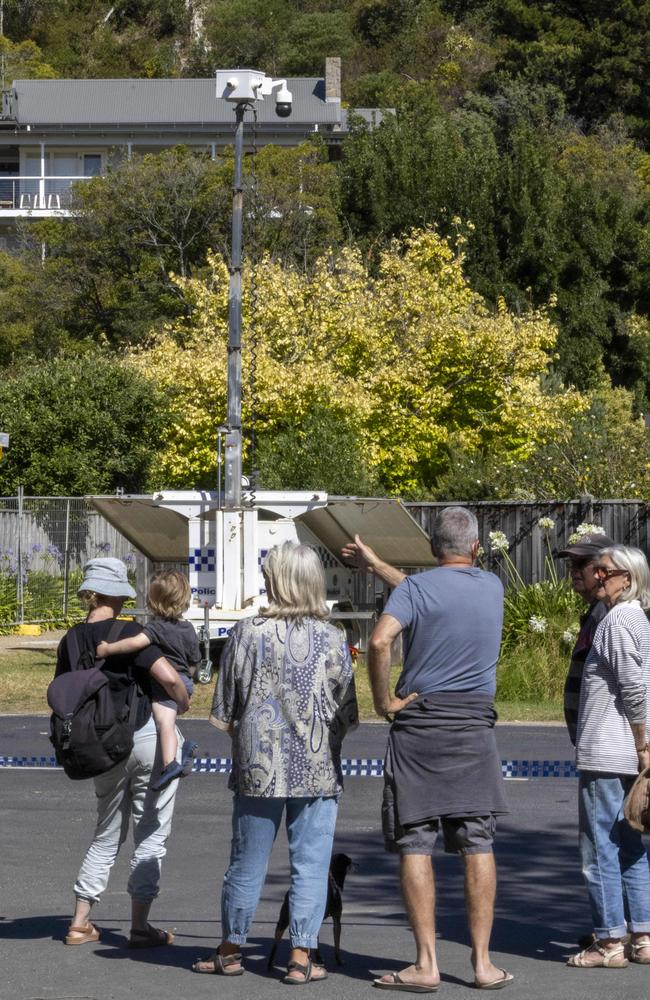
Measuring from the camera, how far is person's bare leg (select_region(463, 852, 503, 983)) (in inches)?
225

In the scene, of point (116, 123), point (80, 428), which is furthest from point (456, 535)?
point (116, 123)

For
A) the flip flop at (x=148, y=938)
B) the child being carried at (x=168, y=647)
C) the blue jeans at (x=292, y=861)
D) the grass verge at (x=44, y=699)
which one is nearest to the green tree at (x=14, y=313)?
the grass verge at (x=44, y=699)

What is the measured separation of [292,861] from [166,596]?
1394 mm

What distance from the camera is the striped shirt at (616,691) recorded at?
19.9 feet

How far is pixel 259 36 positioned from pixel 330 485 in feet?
200

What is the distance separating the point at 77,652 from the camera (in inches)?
253

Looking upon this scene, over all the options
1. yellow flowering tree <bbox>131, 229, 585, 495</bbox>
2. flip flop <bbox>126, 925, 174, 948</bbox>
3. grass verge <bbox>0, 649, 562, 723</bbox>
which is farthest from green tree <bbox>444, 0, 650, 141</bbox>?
flip flop <bbox>126, 925, 174, 948</bbox>

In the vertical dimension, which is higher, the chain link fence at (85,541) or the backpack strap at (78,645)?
the chain link fence at (85,541)

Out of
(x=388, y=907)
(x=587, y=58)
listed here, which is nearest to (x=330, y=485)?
(x=388, y=907)

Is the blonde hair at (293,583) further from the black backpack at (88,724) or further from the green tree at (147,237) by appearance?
the green tree at (147,237)

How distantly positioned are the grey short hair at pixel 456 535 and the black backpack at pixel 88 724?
1508 mm

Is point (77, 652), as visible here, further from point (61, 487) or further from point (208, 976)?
point (61, 487)

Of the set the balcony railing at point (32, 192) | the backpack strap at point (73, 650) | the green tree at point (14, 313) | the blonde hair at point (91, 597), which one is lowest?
the backpack strap at point (73, 650)

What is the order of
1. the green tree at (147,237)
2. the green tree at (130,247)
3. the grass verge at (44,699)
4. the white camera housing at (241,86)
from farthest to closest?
the green tree at (130,247) → the green tree at (147,237) → the white camera housing at (241,86) → the grass verge at (44,699)
